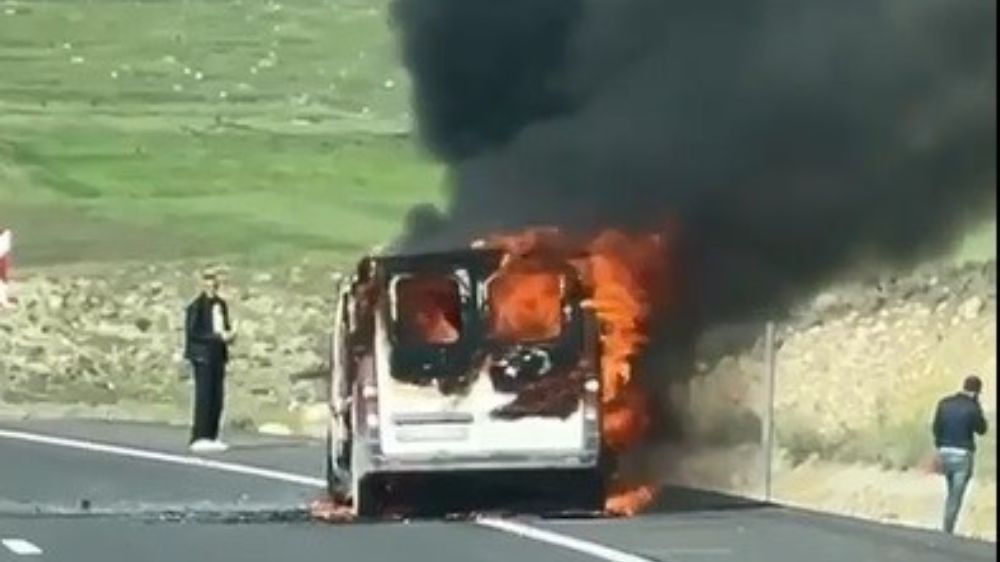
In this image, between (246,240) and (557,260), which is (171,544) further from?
(246,240)

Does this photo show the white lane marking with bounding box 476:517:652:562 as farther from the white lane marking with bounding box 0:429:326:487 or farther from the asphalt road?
the white lane marking with bounding box 0:429:326:487

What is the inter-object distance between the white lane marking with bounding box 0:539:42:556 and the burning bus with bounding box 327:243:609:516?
2.15 meters

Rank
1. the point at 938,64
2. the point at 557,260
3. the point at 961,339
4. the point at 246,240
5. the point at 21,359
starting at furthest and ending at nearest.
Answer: the point at 246,240 → the point at 21,359 → the point at 961,339 → the point at 557,260 → the point at 938,64

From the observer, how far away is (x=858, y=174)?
2130 cm

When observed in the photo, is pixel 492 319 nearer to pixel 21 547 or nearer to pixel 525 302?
pixel 525 302

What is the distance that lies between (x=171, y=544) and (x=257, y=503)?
384cm

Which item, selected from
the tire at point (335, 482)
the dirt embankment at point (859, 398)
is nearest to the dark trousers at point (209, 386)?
the dirt embankment at point (859, 398)

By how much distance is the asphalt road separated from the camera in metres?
19.1

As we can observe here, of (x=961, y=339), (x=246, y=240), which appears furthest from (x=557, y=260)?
(x=246, y=240)

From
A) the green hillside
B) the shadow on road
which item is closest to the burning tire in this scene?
the shadow on road

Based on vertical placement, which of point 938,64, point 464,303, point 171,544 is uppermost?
point 938,64

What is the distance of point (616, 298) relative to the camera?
21375mm

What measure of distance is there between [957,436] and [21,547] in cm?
686

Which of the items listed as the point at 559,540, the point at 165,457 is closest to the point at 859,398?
the point at 165,457
